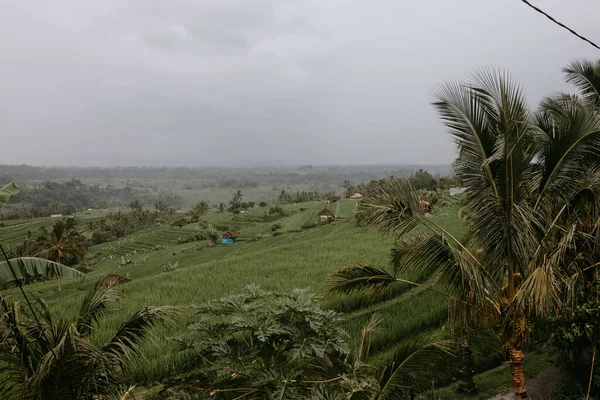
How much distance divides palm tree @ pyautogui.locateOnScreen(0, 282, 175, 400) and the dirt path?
4491mm

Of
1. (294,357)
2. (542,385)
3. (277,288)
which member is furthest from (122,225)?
(294,357)

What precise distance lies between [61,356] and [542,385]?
5.90 m

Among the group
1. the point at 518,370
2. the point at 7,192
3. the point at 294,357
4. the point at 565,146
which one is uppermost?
the point at 565,146

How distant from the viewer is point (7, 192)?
375 cm

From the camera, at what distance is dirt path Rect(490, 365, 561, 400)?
17.1 ft

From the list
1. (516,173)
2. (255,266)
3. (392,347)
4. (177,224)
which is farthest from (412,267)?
(177,224)

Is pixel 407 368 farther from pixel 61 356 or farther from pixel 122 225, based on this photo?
pixel 122 225

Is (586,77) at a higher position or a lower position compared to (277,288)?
higher

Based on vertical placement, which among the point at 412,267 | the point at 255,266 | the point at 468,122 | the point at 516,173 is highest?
the point at 468,122

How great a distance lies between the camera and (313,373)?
14.1 ft

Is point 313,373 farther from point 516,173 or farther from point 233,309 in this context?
point 516,173

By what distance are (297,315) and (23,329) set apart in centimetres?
258

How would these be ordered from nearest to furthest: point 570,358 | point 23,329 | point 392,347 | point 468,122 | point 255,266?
point 23,329, point 570,358, point 468,122, point 392,347, point 255,266

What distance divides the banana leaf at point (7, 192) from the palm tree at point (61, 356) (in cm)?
84
